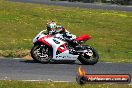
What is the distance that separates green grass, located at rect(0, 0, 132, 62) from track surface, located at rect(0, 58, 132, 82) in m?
2.59

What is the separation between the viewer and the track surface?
43.7 feet

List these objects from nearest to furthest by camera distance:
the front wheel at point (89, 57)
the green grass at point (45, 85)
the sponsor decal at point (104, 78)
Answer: the sponsor decal at point (104, 78), the green grass at point (45, 85), the front wheel at point (89, 57)

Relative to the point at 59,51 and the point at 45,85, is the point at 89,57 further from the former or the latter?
the point at 45,85

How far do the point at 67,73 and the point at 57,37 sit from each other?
2.93m

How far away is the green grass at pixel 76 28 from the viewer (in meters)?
23.0

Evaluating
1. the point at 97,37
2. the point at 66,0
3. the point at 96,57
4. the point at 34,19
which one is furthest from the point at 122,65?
the point at 66,0

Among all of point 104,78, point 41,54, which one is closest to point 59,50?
point 41,54

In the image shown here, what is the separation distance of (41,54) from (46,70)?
6.45 ft

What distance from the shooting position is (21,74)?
538 inches

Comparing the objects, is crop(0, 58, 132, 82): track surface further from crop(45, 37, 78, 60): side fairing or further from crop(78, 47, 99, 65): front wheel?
crop(45, 37, 78, 60): side fairing

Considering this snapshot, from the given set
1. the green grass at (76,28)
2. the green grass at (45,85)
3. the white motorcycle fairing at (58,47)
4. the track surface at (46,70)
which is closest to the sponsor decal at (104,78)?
the green grass at (45,85)

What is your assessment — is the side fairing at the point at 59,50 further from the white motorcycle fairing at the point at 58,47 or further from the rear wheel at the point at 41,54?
the rear wheel at the point at 41,54

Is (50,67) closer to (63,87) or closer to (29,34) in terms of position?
(63,87)

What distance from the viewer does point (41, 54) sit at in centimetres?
1664
